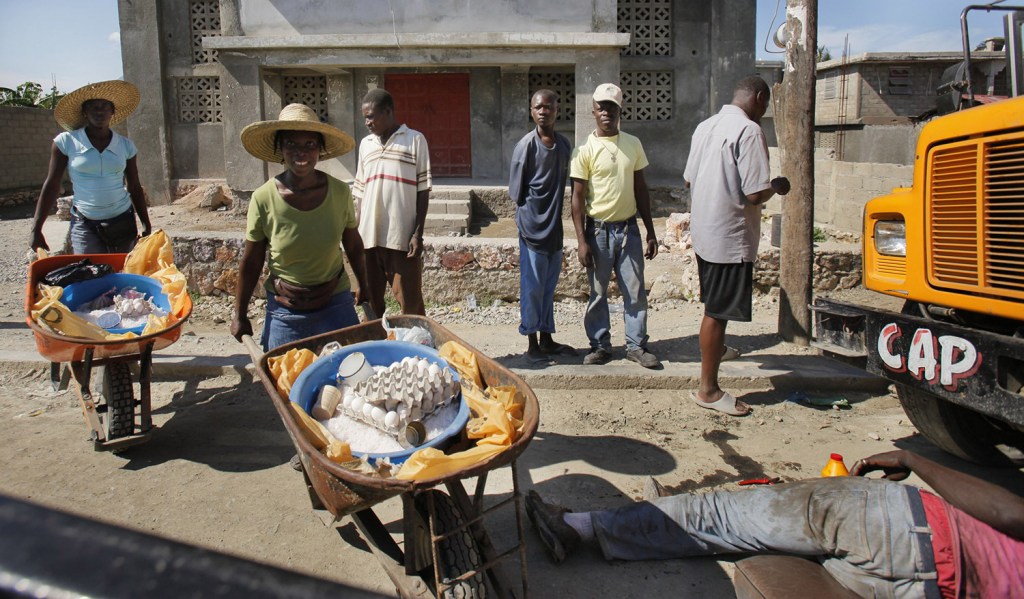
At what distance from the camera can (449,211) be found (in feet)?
36.6

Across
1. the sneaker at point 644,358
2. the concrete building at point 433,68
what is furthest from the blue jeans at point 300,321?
the concrete building at point 433,68

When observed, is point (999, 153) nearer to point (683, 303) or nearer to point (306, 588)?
point (306, 588)

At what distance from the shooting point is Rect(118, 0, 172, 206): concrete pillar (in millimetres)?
13781

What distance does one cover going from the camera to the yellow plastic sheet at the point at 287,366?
303 cm

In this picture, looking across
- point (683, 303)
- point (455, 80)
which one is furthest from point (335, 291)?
point (455, 80)

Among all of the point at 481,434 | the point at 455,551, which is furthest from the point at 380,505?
the point at 481,434

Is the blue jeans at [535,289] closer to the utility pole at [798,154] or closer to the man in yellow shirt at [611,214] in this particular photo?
the man in yellow shirt at [611,214]

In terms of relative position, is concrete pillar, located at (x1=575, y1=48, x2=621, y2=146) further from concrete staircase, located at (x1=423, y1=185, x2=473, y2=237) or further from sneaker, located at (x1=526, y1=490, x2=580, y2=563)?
sneaker, located at (x1=526, y1=490, x2=580, y2=563)

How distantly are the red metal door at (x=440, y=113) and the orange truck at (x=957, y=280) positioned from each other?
34.2ft

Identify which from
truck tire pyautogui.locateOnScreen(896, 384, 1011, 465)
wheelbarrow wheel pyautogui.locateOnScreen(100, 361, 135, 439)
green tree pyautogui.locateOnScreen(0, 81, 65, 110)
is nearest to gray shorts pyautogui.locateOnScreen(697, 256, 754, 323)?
truck tire pyautogui.locateOnScreen(896, 384, 1011, 465)

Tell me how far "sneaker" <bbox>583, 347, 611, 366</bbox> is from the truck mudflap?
2.03 metres

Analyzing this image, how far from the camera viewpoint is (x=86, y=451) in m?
4.41

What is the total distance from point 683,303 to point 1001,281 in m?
4.68

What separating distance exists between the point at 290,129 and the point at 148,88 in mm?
12156
